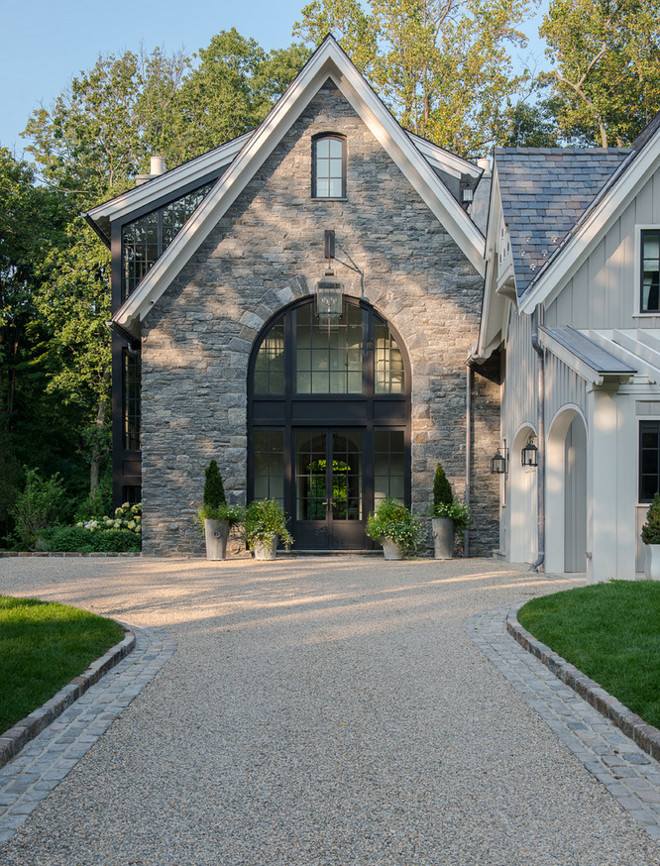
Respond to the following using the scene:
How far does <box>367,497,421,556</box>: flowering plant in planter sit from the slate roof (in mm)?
4927

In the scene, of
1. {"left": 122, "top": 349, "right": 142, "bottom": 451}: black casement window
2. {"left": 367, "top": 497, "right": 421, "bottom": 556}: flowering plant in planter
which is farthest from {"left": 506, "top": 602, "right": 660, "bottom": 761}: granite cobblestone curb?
{"left": 122, "top": 349, "right": 142, "bottom": 451}: black casement window

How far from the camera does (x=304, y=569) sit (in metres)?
15.0

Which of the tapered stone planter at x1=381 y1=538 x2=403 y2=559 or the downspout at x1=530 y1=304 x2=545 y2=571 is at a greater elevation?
the downspout at x1=530 y1=304 x2=545 y2=571

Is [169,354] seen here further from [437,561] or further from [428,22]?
[428,22]

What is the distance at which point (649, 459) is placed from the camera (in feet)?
42.8

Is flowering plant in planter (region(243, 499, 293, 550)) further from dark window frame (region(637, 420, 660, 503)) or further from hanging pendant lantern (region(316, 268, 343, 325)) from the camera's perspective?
dark window frame (region(637, 420, 660, 503))

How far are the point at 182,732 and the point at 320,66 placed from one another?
47.9ft

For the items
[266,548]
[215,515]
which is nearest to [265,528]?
[266,548]

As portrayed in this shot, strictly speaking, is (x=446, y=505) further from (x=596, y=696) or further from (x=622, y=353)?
(x=596, y=696)

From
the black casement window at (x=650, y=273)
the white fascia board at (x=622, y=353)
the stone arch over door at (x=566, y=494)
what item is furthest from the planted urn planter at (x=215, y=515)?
the black casement window at (x=650, y=273)

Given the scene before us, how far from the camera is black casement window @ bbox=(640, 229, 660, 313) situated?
13.7 m

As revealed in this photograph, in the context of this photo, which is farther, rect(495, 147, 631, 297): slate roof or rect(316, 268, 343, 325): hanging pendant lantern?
rect(316, 268, 343, 325): hanging pendant lantern

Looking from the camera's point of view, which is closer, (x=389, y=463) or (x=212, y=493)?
(x=212, y=493)

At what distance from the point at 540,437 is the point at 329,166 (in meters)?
7.33
